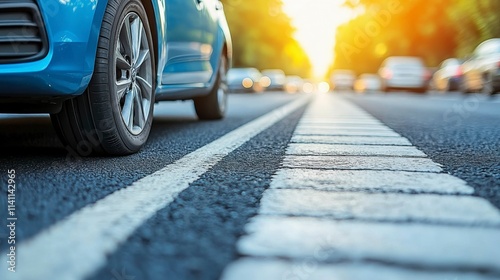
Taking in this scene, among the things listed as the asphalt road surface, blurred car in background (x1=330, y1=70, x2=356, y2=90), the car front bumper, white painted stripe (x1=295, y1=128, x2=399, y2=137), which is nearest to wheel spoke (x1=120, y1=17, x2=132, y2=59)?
the car front bumper

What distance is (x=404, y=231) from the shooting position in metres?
1.77

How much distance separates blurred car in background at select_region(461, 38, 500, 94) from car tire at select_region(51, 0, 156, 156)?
1337cm

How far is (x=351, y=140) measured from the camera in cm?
459

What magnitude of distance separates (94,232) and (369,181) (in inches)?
51.0

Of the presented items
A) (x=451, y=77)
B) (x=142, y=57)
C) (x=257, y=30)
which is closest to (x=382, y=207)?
(x=142, y=57)

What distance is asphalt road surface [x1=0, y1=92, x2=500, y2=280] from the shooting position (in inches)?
57.9

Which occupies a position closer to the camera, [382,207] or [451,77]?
[382,207]

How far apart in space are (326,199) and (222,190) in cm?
44

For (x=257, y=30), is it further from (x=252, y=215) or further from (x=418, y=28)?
(x=252, y=215)

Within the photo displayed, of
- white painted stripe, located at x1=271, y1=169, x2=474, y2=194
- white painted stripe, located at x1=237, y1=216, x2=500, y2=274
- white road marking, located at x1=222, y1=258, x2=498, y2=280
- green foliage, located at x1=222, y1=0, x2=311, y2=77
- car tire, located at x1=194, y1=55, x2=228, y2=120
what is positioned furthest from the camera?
green foliage, located at x1=222, y1=0, x2=311, y2=77

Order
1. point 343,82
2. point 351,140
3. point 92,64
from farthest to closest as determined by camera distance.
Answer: point 343,82, point 351,140, point 92,64

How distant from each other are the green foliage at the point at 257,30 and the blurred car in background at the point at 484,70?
102 feet

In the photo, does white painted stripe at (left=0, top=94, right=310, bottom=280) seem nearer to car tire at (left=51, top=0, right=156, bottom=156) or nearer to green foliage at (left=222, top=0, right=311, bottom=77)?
car tire at (left=51, top=0, right=156, bottom=156)

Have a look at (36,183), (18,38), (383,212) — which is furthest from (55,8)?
(383,212)
